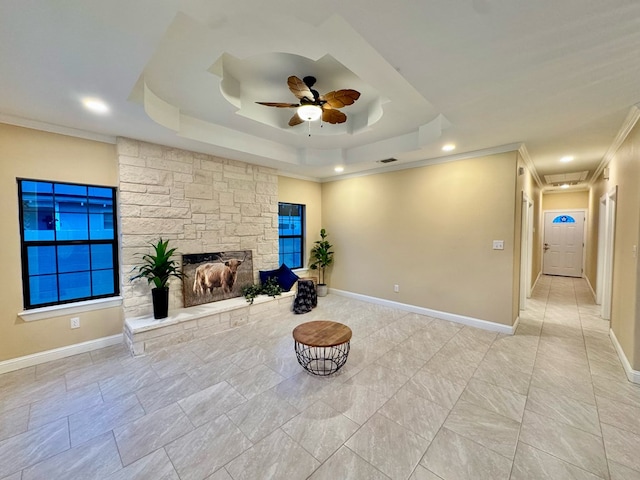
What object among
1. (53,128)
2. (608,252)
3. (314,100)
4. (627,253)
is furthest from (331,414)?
(608,252)

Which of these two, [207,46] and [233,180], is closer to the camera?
[207,46]

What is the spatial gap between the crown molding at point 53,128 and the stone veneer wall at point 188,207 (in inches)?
8.0

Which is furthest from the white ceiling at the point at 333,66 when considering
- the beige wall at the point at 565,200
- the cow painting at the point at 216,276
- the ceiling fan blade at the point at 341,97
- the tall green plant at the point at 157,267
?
the beige wall at the point at 565,200

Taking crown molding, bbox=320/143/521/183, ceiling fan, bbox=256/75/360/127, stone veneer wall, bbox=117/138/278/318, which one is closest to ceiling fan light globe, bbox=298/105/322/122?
ceiling fan, bbox=256/75/360/127

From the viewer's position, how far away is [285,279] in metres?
5.02

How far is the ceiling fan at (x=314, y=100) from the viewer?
7.77 feet

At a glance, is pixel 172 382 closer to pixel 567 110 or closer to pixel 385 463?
pixel 385 463

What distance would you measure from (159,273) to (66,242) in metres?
1.08

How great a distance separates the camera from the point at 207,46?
2.09m

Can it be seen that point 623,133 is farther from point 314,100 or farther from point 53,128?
point 53,128

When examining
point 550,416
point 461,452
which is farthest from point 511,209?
point 461,452

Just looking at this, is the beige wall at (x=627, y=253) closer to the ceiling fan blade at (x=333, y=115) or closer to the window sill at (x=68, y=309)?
the ceiling fan blade at (x=333, y=115)

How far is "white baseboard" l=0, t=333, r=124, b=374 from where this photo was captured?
9.38 feet

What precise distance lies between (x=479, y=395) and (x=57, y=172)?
505 centimetres
